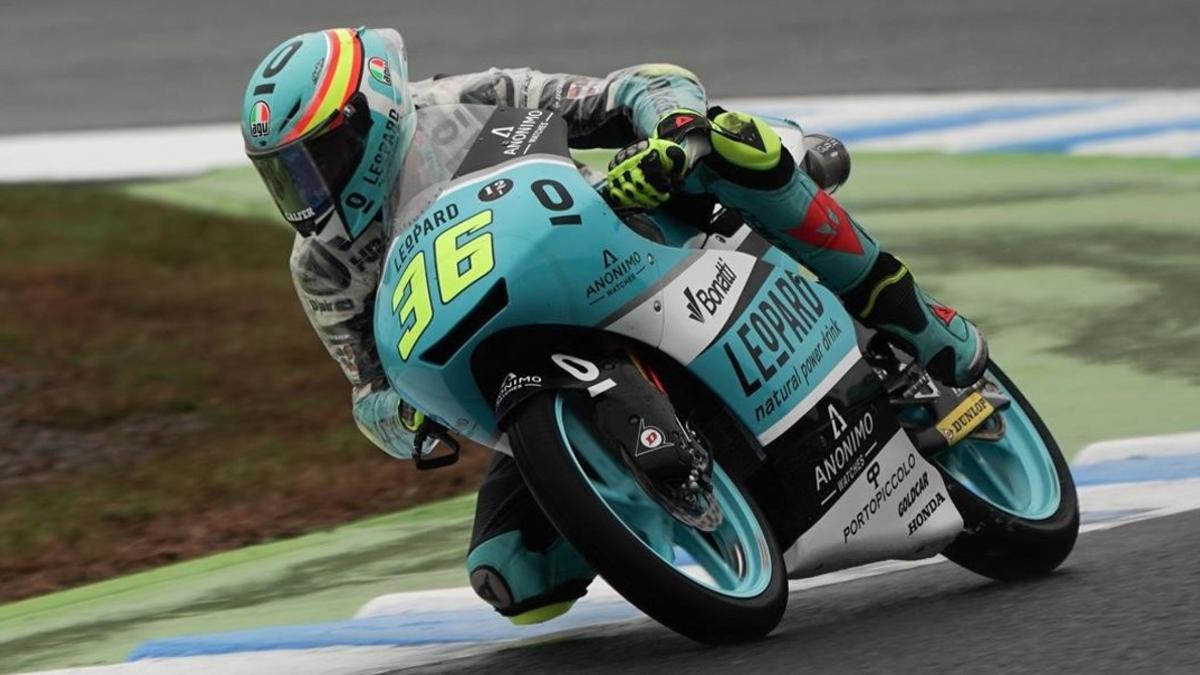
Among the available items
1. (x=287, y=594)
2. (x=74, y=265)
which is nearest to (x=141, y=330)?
(x=74, y=265)

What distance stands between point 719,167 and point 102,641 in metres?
2.22

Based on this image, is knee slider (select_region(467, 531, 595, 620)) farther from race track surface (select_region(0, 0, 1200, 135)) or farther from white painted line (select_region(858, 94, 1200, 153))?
race track surface (select_region(0, 0, 1200, 135))

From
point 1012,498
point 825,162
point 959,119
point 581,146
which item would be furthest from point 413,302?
point 959,119

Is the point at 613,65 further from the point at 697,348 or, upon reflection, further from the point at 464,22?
the point at 697,348

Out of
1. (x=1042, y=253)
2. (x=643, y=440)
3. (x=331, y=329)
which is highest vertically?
(x=643, y=440)

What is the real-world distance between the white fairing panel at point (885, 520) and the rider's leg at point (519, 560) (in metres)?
0.59

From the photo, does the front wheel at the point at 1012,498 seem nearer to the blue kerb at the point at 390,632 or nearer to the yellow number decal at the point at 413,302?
the blue kerb at the point at 390,632

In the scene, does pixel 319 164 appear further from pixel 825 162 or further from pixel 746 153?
pixel 825 162

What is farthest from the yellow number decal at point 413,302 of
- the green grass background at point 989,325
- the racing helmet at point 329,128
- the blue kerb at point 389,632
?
the green grass background at point 989,325

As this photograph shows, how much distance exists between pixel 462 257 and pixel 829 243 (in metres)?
0.99

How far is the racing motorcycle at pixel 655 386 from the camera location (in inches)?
157

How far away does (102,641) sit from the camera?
547 cm

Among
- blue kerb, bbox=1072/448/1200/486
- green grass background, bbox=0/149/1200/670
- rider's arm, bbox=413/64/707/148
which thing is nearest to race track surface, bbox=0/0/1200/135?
green grass background, bbox=0/149/1200/670

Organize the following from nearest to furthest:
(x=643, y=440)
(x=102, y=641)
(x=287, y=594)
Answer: (x=643, y=440) < (x=102, y=641) < (x=287, y=594)
